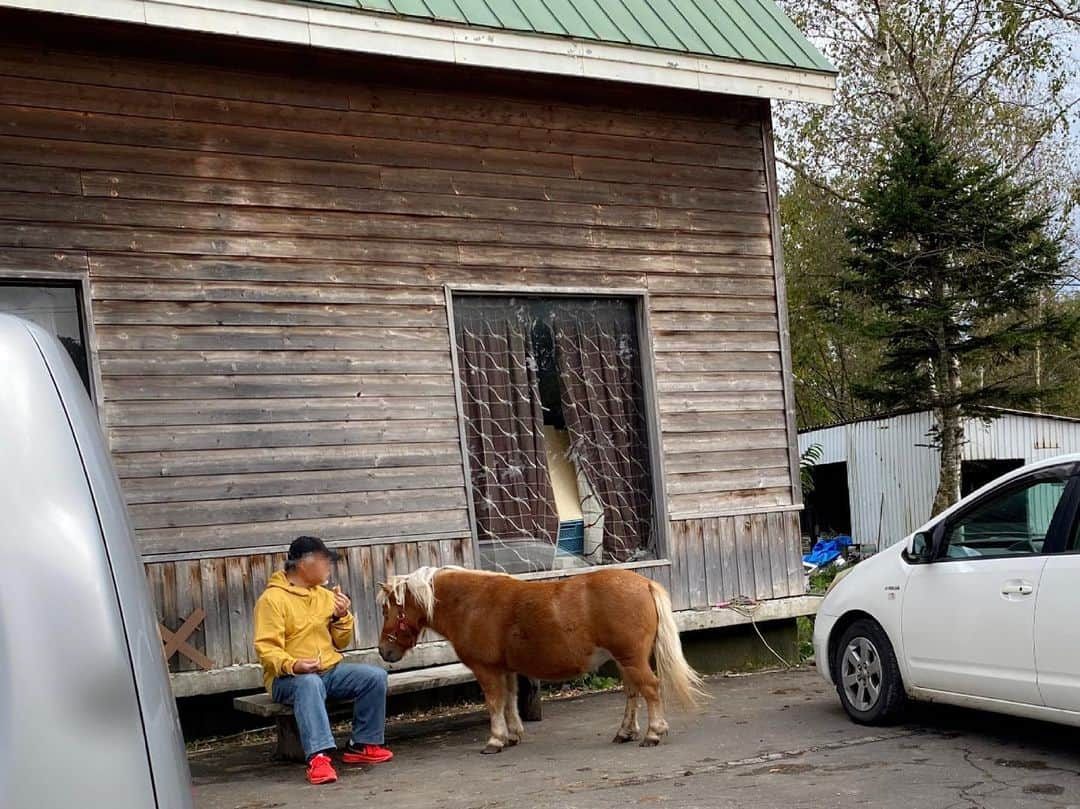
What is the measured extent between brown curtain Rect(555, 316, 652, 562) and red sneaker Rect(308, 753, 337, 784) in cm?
358

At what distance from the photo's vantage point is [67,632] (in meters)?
1.52

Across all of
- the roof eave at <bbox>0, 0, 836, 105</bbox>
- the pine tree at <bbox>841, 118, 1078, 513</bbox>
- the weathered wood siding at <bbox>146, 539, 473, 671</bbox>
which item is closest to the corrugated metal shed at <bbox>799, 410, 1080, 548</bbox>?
the pine tree at <bbox>841, 118, 1078, 513</bbox>

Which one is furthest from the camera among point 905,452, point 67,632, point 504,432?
point 905,452

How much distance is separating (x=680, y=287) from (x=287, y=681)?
16.2ft

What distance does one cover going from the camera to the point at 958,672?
7.03 metres

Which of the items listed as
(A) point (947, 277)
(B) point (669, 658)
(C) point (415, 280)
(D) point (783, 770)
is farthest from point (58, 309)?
(A) point (947, 277)

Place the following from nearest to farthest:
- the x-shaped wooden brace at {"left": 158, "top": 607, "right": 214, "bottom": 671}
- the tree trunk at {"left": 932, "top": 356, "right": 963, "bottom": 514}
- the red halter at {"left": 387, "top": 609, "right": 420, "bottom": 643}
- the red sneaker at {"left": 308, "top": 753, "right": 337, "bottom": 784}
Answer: the red sneaker at {"left": 308, "top": 753, "right": 337, "bottom": 784}
the red halter at {"left": 387, "top": 609, "right": 420, "bottom": 643}
the x-shaped wooden brace at {"left": 158, "top": 607, "right": 214, "bottom": 671}
the tree trunk at {"left": 932, "top": 356, "right": 963, "bottom": 514}

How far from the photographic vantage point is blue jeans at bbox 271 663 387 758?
7.20 meters

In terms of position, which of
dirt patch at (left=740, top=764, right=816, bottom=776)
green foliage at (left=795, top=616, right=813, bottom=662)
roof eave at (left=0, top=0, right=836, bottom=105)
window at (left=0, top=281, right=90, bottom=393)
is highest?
roof eave at (left=0, top=0, right=836, bottom=105)

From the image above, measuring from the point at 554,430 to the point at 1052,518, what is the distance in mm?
4371

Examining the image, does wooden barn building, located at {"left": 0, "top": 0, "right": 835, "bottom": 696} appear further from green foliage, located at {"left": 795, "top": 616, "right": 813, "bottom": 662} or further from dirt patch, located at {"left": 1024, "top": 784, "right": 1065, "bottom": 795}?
dirt patch, located at {"left": 1024, "top": 784, "right": 1065, "bottom": 795}

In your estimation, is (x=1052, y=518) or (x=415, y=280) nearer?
(x=1052, y=518)

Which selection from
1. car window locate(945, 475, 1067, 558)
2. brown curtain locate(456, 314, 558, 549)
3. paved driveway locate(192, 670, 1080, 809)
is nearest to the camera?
paved driveway locate(192, 670, 1080, 809)

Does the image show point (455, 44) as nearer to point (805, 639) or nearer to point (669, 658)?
point (669, 658)
